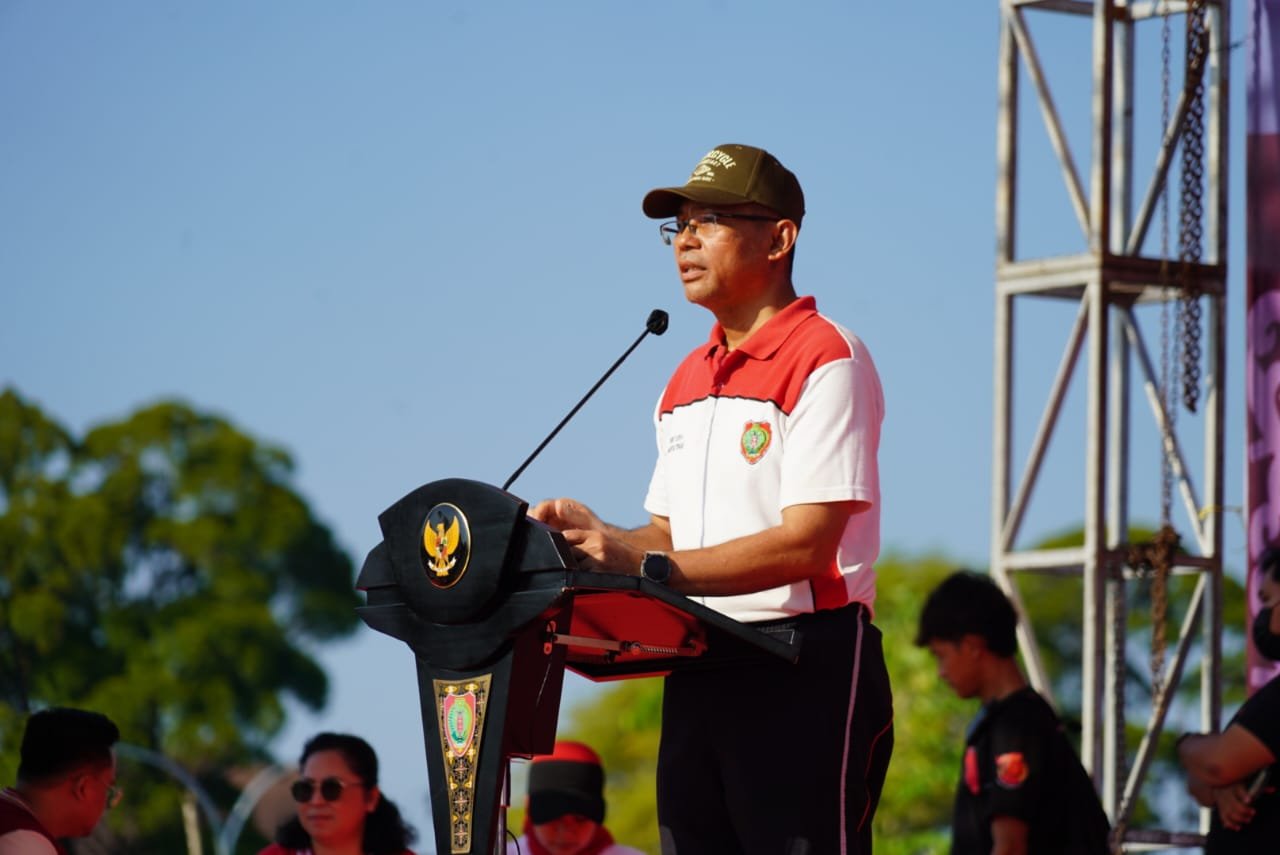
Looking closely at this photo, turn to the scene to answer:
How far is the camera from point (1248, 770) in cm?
515

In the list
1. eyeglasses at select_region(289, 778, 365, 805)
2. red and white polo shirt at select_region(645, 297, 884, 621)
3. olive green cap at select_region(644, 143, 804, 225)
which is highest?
olive green cap at select_region(644, 143, 804, 225)

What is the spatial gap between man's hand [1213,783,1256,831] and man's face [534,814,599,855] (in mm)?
2404

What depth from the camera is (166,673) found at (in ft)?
122

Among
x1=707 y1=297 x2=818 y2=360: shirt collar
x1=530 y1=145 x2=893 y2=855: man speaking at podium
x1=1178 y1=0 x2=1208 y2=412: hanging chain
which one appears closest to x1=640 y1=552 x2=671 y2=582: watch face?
x1=530 y1=145 x2=893 y2=855: man speaking at podium

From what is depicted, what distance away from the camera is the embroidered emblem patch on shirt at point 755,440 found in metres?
3.83

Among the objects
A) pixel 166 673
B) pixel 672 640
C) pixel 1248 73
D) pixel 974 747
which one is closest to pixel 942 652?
pixel 974 747

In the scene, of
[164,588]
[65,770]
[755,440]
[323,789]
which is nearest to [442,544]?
[755,440]

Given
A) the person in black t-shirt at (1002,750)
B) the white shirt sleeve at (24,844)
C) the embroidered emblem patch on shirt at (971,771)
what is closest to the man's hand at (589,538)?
the white shirt sleeve at (24,844)

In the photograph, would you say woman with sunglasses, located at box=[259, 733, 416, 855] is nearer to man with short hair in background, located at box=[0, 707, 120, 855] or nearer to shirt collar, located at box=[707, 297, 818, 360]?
man with short hair in background, located at box=[0, 707, 120, 855]

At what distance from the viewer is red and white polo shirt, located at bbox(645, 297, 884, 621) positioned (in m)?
3.75

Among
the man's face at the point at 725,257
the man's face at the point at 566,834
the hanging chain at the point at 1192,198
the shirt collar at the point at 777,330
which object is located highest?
the hanging chain at the point at 1192,198

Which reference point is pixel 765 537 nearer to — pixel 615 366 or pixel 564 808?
pixel 615 366

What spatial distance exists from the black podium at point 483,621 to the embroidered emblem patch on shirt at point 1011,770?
96.5 inches

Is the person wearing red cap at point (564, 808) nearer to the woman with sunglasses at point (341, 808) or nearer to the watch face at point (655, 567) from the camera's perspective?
the woman with sunglasses at point (341, 808)
